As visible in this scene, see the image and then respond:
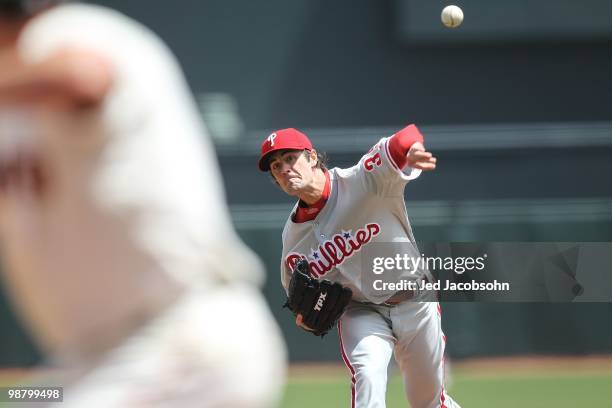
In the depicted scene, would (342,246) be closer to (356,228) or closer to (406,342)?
(356,228)

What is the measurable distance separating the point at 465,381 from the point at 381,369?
453 centimetres

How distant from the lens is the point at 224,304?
66.6 inches

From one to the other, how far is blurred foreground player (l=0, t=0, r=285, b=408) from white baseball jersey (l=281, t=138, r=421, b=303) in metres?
3.04

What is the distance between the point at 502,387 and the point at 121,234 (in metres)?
7.09

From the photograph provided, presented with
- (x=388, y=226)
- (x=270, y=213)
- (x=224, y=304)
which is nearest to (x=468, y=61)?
(x=270, y=213)

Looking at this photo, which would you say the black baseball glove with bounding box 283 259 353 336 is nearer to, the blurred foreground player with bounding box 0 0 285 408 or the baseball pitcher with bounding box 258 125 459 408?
the baseball pitcher with bounding box 258 125 459 408

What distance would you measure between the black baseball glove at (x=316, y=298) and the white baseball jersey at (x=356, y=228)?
0.19 ft

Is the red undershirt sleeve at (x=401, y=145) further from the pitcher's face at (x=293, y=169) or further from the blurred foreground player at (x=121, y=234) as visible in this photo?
the blurred foreground player at (x=121, y=234)

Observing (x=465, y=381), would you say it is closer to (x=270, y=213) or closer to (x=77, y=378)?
(x=270, y=213)

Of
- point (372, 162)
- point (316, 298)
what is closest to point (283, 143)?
point (372, 162)

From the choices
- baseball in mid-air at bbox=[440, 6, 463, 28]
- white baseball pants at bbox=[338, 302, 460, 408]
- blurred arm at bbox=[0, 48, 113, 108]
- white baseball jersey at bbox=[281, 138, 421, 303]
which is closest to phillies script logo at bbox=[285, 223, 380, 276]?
white baseball jersey at bbox=[281, 138, 421, 303]

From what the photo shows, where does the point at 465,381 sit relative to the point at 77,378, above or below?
below

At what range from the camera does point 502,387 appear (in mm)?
8281

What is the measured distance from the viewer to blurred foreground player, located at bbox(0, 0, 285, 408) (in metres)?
1.59
